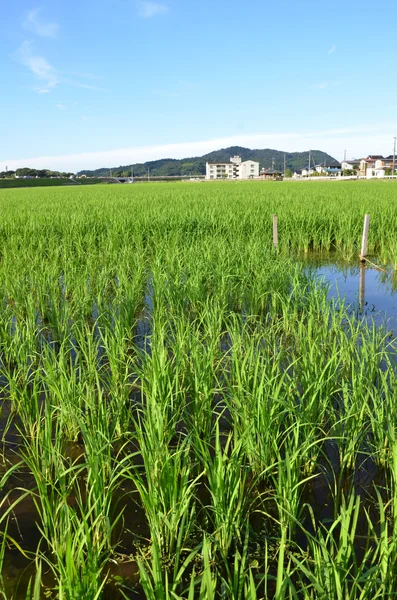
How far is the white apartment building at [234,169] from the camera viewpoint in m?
116

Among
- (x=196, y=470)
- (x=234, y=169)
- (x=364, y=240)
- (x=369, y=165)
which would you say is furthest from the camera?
(x=234, y=169)

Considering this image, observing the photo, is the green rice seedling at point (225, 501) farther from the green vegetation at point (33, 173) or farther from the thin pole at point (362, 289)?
the green vegetation at point (33, 173)

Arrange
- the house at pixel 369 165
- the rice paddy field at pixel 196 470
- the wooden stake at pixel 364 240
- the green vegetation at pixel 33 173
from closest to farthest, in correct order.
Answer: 1. the rice paddy field at pixel 196 470
2. the wooden stake at pixel 364 240
3. the house at pixel 369 165
4. the green vegetation at pixel 33 173

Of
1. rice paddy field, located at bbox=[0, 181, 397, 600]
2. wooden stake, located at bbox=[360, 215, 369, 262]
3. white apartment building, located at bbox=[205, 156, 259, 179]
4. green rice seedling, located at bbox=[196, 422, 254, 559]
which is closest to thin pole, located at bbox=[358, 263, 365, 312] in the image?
wooden stake, located at bbox=[360, 215, 369, 262]

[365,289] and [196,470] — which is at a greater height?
[365,289]

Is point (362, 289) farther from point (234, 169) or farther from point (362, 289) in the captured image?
point (234, 169)

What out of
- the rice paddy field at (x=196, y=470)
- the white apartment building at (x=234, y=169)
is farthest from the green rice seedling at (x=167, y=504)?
the white apartment building at (x=234, y=169)

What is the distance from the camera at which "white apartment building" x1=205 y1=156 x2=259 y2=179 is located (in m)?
116

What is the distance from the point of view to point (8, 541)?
2.04 metres

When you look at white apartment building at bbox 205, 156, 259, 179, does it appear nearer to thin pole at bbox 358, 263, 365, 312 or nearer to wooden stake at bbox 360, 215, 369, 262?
wooden stake at bbox 360, 215, 369, 262

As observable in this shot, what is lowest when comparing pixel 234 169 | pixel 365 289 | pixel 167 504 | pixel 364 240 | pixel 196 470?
pixel 196 470

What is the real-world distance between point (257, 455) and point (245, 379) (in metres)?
0.46

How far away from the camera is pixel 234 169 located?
119125 millimetres

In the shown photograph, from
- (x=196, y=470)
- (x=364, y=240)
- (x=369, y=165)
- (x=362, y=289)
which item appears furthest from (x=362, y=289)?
(x=369, y=165)
